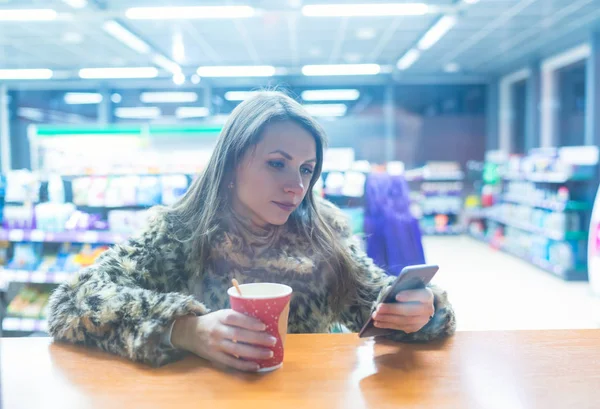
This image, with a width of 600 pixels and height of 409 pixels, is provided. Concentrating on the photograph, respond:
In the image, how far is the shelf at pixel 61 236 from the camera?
3.71 meters

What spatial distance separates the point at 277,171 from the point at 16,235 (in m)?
3.29

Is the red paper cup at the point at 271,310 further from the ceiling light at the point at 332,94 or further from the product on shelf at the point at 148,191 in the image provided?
the ceiling light at the point at 332,94

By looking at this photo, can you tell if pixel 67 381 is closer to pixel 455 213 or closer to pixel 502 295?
pixel 502 295

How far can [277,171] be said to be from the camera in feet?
3.96

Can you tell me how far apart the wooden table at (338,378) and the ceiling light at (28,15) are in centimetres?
601

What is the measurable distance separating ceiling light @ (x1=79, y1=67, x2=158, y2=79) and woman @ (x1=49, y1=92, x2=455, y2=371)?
855cm

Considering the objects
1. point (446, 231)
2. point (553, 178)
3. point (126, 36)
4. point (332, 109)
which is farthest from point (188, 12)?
point (446, 231)

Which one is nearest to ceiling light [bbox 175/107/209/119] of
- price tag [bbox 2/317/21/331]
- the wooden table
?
price tag [bbox 2/317/21/331]

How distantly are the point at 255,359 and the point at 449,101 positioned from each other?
10.6 m

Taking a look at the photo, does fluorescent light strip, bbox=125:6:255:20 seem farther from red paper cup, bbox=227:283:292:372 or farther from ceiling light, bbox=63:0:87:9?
red paper cup, bbox=227:283:292:372

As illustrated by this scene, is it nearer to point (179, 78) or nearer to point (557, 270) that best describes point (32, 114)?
point (179, 78)

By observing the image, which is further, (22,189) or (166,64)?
(166,64)

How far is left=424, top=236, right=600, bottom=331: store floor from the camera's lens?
174 inches

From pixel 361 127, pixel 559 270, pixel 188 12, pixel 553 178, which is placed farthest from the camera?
pixel 361 127
